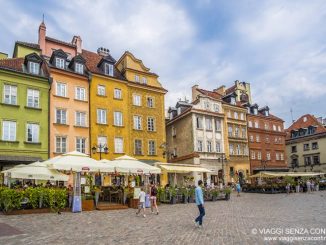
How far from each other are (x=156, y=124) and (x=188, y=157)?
26.5 ft

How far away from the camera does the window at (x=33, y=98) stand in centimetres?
2935

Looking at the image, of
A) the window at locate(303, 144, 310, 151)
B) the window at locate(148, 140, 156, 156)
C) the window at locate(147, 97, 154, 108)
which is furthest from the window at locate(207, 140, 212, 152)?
the window at locate(303, 144, 310, 151)

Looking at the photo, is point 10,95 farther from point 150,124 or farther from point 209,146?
point 209,146

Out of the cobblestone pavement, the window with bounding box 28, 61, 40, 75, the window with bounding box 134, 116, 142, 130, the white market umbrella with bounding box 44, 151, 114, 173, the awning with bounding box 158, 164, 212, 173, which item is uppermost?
the window with bounding box 28, 61, 40, 75

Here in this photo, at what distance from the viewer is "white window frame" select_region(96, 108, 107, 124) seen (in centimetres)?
3350

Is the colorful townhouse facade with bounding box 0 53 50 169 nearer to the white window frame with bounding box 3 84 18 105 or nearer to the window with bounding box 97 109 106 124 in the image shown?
the white window frame with bounding box 3 84 18 105

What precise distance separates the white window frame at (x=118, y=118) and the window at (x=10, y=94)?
32.8ft

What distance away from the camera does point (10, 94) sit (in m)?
28.3

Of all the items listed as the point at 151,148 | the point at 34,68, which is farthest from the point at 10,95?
the point at 151,148

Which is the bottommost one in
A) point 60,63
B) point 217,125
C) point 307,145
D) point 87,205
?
point 87,205

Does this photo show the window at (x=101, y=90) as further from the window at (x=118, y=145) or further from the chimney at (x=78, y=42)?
the chimney at (x=78, y=42)

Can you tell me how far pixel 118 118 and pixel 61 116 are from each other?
6202 mm

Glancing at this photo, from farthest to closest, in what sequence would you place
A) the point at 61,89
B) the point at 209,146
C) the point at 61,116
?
1. the point at 209,146
2. the point at 61,89
3. the point at 61,116

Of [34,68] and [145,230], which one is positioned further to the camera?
[34,68]
